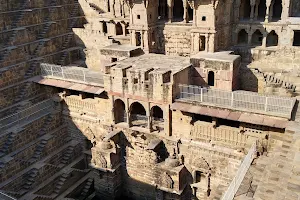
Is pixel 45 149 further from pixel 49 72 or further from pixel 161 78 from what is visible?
pixel 161 78

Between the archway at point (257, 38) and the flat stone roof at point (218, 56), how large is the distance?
3.12 meters

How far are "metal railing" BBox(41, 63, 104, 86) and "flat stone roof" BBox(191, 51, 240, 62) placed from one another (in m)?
5.85

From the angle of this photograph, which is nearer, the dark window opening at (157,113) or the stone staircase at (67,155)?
the dark window opening at (157,113)

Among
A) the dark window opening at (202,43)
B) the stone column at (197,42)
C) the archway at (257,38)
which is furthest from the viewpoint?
the archway at (257,38)

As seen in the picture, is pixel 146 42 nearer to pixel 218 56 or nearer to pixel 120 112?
pixel 218 56

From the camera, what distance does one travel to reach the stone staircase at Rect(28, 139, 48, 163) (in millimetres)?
19344

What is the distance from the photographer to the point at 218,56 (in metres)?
19.8

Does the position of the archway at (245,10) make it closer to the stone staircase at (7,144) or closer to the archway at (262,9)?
the archway at (262,9)

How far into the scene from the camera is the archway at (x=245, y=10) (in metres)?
22.5

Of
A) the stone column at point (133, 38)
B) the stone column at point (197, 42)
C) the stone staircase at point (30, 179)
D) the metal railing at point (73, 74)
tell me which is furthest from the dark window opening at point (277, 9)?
the stone staircase at point (30, 179)

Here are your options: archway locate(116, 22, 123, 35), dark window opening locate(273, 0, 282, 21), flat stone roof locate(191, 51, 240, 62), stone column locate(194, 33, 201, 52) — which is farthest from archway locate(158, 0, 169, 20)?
dark window opening locate(273, 0, 282, 21)

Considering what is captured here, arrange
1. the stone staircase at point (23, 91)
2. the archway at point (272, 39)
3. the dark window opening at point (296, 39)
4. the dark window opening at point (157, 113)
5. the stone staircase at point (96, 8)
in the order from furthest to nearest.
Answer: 1. the stone staircase at point (96, 8)
2. the dark window opening at point (296, 39)
3. the archway at point (272, 39)
4. the stone staircase at point (23, 91)
5. the dark window opening at point (157, 113)

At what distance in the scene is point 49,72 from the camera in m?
21.8

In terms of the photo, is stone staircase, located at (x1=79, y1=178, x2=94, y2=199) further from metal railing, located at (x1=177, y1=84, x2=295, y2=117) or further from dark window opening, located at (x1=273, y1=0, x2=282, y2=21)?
dark window opening, located at (x1=273, y1=0, x2=282, y2=21)
